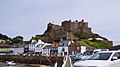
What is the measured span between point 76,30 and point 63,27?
27.3 ft

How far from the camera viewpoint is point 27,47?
12112 cm

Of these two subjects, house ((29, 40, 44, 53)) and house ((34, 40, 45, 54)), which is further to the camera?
house ((29, 40, 44, 53))

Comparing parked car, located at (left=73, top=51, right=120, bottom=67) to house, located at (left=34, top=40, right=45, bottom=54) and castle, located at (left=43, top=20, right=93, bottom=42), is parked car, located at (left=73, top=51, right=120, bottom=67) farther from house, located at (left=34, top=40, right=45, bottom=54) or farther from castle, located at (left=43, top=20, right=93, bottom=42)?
castle, located at (left=43, top=20, right=93, bottom=42)

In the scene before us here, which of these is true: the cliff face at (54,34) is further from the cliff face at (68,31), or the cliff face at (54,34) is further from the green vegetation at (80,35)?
the green vegetation at (80,35)

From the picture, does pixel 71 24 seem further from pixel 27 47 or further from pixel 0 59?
pixel 0 59

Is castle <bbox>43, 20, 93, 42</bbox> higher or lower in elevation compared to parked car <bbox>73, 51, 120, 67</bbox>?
higher

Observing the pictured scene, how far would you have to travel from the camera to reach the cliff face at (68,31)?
13630cm

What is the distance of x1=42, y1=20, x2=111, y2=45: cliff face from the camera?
447 feet

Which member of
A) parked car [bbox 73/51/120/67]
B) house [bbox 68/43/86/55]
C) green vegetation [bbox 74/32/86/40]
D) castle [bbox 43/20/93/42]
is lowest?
parked car [bbox 73/51/120/67]

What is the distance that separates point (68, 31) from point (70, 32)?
17.1 ft

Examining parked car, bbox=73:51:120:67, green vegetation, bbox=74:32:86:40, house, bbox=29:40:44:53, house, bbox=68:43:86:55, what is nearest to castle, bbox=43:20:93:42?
green vegetation, bbox=74:32:86:40

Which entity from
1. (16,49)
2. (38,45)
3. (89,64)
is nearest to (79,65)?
(89,64)

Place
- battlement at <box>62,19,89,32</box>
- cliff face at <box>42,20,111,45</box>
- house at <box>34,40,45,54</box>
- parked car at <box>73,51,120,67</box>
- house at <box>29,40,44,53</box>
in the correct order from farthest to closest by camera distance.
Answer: battlement at <box>62,19,89,32</box>
cliff face at <box>42,20,111,45</box>
house at <box>29,40,44,53</box>
house at <box>34,40,45,54</box>
parked car at <box>73,51,120,67</box>

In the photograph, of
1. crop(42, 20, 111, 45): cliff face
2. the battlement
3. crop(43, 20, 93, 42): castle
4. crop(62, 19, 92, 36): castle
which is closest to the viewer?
crop(42, 20, 111, 45): cliff face
